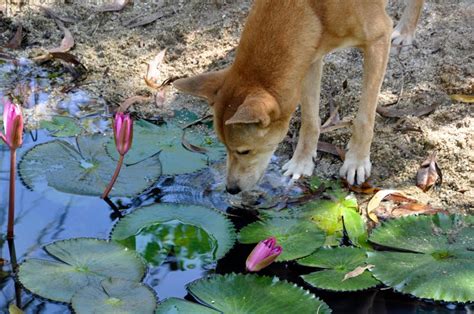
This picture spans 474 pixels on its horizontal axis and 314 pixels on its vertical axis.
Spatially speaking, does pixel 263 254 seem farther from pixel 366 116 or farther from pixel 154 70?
pixel 154 70

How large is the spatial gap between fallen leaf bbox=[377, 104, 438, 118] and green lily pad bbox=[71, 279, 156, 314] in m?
2.26

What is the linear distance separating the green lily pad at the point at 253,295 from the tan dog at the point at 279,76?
770 mm

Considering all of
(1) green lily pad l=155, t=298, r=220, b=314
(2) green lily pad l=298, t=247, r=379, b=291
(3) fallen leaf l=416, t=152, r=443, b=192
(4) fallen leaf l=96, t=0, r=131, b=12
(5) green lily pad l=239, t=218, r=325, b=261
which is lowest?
(1) green lily pad l=155, t=298, r=220, b=314

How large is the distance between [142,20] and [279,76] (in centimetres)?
251

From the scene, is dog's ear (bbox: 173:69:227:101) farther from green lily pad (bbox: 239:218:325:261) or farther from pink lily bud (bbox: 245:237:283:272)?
pink lily bud (bbox: 245:237:283:272)

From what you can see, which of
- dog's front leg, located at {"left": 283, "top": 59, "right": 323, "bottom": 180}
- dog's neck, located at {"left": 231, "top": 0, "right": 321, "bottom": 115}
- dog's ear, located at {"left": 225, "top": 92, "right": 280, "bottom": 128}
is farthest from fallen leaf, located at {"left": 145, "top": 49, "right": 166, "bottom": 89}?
dog's ear, located at {"left": 225, "top": 92, "right": 280, "bottom": 128}

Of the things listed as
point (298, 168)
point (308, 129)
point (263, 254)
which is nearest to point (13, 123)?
point (263, 254)

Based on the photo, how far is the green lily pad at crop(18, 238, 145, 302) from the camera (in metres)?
3.78

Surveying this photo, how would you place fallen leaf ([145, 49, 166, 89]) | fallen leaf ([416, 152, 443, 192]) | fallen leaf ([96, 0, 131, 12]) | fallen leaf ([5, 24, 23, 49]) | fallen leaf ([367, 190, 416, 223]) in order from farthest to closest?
fallen leaf ([96, 0, 131, 12]) → fallen leaf ([5, 24, 23, 49]) → fallen leaf ([145, 49, 166, 89]) → fallen leaf ([416, 152, 443, 192]) → fallen leaf ([367, 190, 416, 223])

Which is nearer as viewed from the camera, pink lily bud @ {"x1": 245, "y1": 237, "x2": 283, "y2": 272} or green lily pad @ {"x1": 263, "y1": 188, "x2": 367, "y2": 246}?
pink lily bud @ {"x1": 245, "y1": 237, "x2": 283, "y2": 272}

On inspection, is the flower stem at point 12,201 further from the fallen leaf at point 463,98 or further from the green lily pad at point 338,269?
the fallen leaf at point 463,98

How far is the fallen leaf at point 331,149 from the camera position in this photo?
5074mm

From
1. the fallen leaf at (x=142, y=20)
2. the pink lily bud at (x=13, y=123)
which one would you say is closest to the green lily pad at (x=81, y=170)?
the pink lily bud at (x=13, y=123)

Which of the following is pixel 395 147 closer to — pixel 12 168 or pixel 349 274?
pixel 349 274
